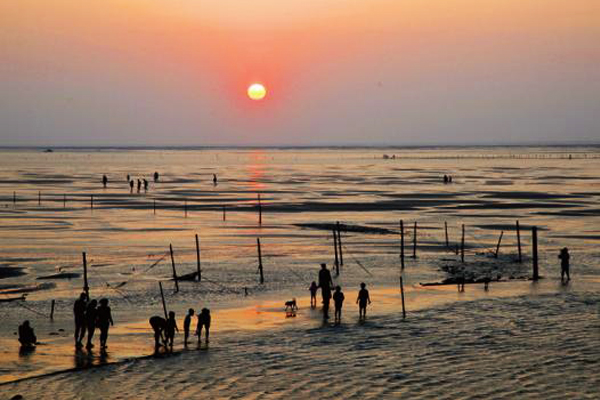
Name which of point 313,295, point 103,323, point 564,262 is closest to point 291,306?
point 313,295

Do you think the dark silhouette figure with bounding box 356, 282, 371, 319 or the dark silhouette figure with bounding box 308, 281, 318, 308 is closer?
the dark silhouette figure with bounding box 356, 282, 371, 319

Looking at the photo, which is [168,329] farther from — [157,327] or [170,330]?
[157,327]

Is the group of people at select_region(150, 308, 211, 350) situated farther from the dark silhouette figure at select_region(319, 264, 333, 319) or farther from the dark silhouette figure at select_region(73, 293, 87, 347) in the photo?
the dark silhouette figure at select_region(319, 264, 333, 319)

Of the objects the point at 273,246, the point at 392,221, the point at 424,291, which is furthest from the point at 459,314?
the point at 392,221

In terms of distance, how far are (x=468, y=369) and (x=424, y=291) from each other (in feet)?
37.4

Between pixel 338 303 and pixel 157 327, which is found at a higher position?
pixel 338 303

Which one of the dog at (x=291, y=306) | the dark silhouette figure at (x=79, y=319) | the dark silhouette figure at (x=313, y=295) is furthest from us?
the dark silhouette figure at (x=313, y=295)

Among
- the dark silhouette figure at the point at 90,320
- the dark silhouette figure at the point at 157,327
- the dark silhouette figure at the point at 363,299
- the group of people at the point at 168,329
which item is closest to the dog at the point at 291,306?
the dark silhouette figure at the point at 363,299

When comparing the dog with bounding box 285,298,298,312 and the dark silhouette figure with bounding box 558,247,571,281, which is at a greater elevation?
the dark silhouette figure with bounding box 558,247,571,281

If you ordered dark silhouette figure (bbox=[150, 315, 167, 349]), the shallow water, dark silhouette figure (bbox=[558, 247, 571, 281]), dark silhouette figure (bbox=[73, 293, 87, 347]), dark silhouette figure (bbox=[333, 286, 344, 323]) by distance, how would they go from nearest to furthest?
1. dark silhouette figure (bbox=[150, 315, 167, 349])
2. dark silhouette figure (bbox=[73, 293, 87, 347])
3. dark silhouette figure (bbox=[333, 286, 344, 323])
4. the shallow water
5. dark silhouette figure (bbox=[558, 247, 571, 281])

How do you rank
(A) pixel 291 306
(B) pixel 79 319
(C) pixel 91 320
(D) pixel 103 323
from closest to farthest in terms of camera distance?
(D) pixel 103 323, (C) pixel 91 320, (B) pixel 79 319, (A) pixel 291 306

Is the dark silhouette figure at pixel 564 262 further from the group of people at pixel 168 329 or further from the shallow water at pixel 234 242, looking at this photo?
the group of people at pixel 168 329

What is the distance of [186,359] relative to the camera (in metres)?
20.8

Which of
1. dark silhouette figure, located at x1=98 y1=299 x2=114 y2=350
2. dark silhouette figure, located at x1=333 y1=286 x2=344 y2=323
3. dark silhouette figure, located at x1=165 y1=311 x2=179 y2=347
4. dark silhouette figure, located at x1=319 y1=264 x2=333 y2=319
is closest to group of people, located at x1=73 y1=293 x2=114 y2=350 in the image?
dark silhouette figure, located at x1=98 y1=299 x2=114 y2=350
